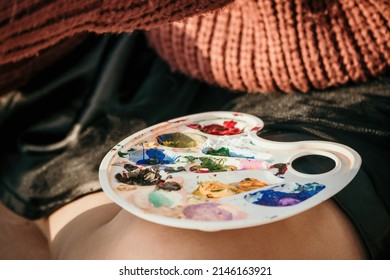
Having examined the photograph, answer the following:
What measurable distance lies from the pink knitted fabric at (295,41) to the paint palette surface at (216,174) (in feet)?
0.30

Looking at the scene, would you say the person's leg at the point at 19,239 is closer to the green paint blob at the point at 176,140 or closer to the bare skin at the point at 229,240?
the bare skin at the point at 229,240

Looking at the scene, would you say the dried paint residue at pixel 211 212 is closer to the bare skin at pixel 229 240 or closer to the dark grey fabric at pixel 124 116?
the bare skin at pixel 229 240

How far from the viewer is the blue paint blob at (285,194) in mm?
485

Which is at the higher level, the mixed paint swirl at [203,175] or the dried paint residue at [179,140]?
the dried paint residue at [179,140]

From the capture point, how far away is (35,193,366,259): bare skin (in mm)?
502

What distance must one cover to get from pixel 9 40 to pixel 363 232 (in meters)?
0.39

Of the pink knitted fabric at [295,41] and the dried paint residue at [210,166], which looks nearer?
the dried paint residue at [210,166]

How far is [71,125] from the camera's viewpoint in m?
0.81

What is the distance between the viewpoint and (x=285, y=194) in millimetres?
497

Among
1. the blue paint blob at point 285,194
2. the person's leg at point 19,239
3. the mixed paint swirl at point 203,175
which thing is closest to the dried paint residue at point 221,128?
the mixed paint swirl at point 203,175

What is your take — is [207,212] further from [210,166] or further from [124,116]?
[124,116]

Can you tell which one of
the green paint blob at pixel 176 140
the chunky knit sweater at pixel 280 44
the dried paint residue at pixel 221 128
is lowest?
the green paint blob at pixel 176 140
